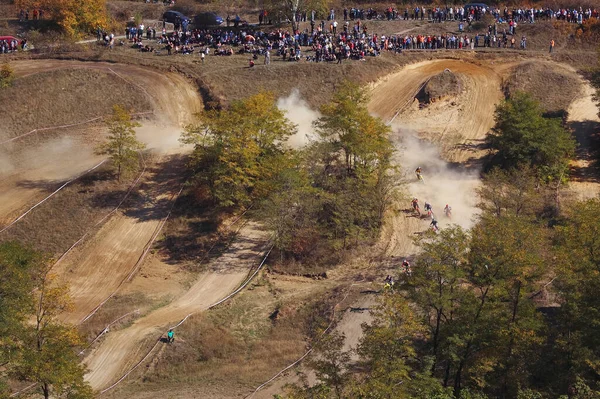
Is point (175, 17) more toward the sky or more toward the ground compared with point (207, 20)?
more toward the sky

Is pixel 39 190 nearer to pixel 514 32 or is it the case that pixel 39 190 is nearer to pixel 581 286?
pixel 581 286

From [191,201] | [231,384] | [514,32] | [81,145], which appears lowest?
[231,384]

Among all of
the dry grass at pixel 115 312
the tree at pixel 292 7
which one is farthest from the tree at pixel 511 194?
the tree at pixel 292 7

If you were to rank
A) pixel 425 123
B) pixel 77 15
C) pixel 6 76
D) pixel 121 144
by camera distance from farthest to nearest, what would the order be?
1. pixel 77 15
2. pixel 425 123
3. pixel 6 76
4. pixel 121 144

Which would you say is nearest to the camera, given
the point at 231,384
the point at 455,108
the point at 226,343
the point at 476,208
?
the point at 231,384

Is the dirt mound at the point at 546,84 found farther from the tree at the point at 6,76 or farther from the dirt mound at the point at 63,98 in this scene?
the tree at the point at 6,76

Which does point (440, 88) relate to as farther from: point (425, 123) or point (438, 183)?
point (438, 183)

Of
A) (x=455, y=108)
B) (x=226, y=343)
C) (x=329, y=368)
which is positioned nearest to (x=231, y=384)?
(x=226, y=343)

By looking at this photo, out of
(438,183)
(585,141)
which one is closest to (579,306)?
(438,183)
